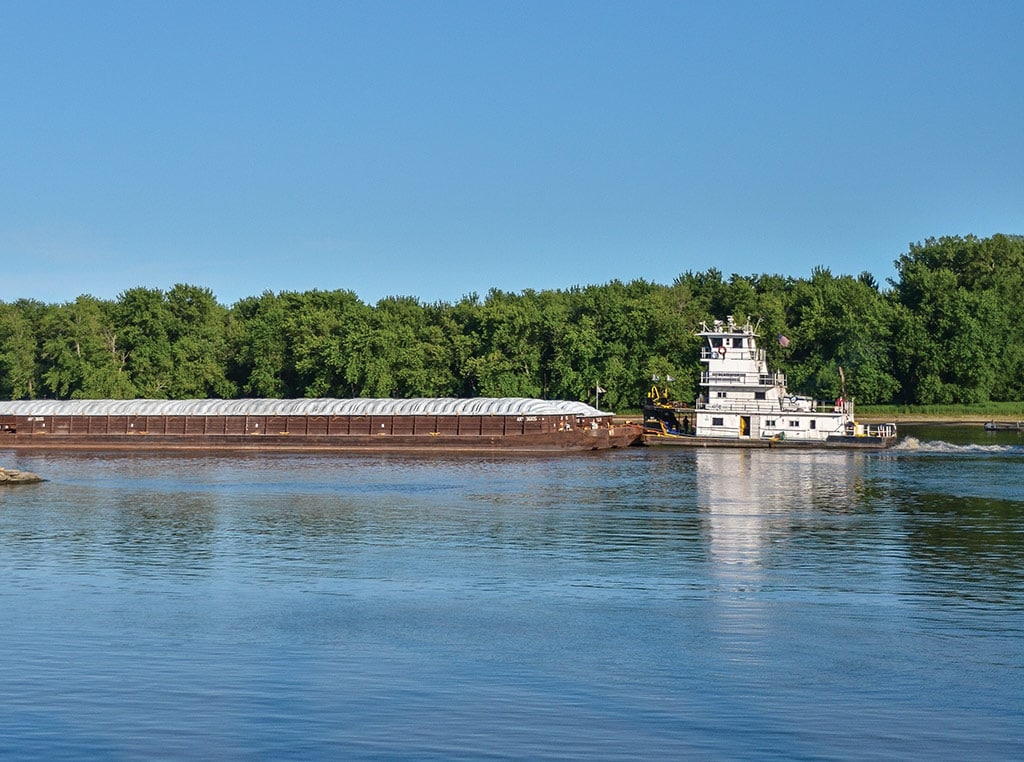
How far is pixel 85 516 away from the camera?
5059cm

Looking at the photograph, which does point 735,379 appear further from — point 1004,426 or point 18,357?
point 18,357

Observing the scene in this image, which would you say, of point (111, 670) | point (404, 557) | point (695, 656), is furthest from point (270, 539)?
point (695, 656)

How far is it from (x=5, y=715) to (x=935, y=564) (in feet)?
89.2

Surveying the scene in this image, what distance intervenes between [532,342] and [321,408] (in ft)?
142

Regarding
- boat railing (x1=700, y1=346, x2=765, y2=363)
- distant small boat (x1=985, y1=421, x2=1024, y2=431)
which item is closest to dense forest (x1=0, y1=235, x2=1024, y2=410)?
distant small boat (x1=985, y1=421, x2=1024, y2=431)

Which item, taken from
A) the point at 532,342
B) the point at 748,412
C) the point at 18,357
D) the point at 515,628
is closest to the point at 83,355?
the point at 18,357

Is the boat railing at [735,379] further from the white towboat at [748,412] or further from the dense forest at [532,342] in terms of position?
the dense forest at [532,342]

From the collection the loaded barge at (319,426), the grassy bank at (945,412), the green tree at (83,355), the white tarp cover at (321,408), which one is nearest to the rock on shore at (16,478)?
the loaded barge at (319,426)

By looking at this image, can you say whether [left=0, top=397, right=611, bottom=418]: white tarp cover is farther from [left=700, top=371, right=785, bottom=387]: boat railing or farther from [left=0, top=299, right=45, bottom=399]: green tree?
[left=0, top=299, right=45, bottom=399]: green tree

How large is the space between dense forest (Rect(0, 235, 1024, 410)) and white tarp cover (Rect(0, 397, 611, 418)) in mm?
32260

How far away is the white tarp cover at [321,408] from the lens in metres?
96.8

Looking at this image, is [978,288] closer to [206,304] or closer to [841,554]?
[206,304]

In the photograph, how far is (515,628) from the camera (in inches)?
1086

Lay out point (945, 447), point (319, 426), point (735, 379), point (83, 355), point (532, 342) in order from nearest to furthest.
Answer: point (945, 447) → point (735, 379) → point (319, 426) → point (532, 342) → point (83, 355)
